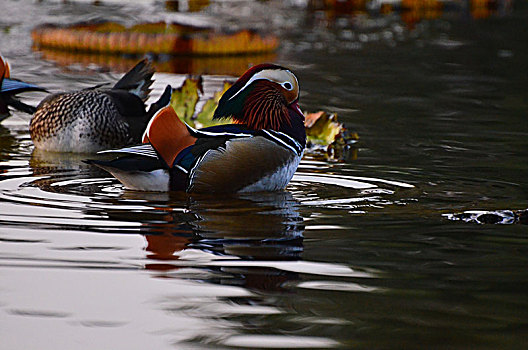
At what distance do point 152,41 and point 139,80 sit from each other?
720 centimetres

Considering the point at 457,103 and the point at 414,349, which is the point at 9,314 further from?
the point at 457,103

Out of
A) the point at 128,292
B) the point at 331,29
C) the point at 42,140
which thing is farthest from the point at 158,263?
the point at 331,29

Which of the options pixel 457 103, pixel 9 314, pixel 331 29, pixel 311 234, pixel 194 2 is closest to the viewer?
pixel 9 314

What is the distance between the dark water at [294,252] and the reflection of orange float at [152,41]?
5708 mm

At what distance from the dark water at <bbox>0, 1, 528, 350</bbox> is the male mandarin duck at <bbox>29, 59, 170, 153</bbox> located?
162mm

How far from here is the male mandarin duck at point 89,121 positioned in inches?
300

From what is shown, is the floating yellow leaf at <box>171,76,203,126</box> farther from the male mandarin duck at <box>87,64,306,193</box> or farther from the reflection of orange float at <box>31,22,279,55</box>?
the reflection of orange float at <box>31,22,279,55</box>

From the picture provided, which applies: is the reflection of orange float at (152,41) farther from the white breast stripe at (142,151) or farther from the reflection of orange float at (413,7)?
the white breast stripe at (142,151)

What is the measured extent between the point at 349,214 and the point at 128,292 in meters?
1.85

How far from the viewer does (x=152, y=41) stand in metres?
15.0

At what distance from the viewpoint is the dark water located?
141 inches

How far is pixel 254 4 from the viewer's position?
79.0ft

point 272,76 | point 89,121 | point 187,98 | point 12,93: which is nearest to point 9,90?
point 12,93

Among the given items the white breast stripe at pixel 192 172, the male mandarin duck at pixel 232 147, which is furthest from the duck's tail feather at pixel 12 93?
the white breast stripe at pixel 192 172
